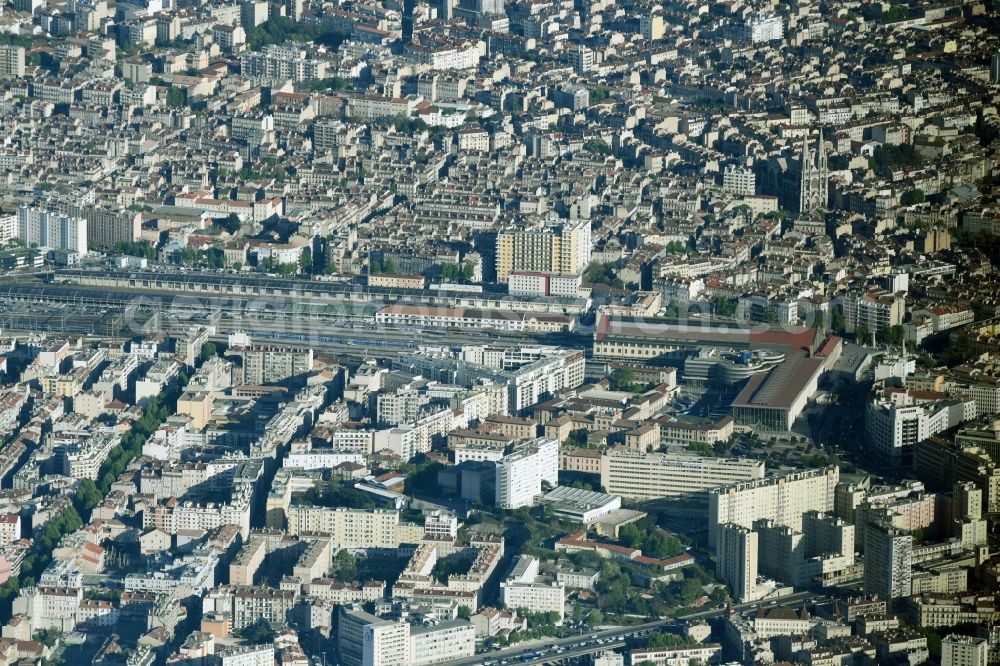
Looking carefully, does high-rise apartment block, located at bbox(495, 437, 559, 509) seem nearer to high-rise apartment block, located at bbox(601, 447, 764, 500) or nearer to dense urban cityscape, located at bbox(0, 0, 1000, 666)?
dense urban cityscape, located at bbox(0, 0, 1000, 666)

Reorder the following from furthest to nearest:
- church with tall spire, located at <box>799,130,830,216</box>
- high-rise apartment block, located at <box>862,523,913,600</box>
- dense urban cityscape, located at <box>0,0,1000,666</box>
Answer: church with tall spire, located at <box>799,130,830,216</box>
high-rise apartment block, located at <box>862,523,913,600</box>
dense urban cityscape, located at <box>0,0,1000,666</box>

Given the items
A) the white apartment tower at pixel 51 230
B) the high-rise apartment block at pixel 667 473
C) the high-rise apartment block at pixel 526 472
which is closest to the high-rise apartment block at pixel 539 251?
the white apartment tower at pixel 51 230

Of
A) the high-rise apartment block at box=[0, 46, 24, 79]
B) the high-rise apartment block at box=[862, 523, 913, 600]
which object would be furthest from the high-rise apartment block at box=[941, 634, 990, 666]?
the high-rise apartment block at box=[0, 46, 24, 79]

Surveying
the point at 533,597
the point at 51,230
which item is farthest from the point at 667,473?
the point at 51,230

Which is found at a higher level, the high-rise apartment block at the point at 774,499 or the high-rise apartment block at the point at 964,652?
the high-rise apartment block at the point at 774,499

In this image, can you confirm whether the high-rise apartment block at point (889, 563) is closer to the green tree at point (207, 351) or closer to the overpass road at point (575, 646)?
the overpass road at point (575, 646)

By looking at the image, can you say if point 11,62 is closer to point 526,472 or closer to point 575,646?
point 526,472
